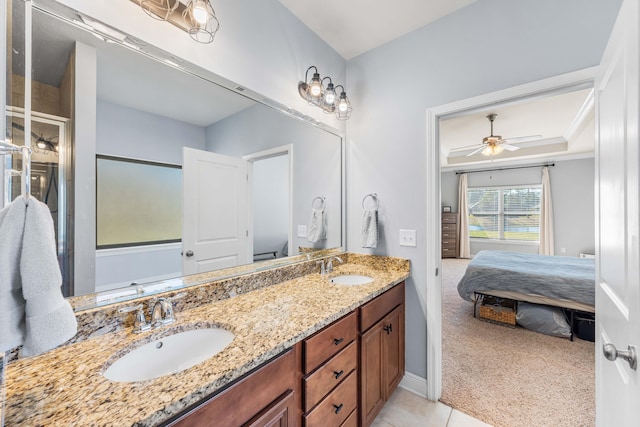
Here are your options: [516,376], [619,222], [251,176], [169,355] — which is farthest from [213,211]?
[516,376]

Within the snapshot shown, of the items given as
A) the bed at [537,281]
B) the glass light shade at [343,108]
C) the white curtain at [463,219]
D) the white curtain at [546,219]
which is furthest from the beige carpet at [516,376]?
the white curtain at [463,219]

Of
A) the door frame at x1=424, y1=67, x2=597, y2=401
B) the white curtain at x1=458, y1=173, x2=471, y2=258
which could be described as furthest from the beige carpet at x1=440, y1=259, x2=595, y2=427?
the white curtain at x1=458, y1=173, x2=471, y2=258

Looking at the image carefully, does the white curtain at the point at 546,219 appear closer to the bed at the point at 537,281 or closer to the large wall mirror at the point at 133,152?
the bed at the point at 537,281

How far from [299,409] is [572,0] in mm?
2391

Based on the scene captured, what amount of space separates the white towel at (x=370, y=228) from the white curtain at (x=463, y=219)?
5828mm

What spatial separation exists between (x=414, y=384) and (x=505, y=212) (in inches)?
241

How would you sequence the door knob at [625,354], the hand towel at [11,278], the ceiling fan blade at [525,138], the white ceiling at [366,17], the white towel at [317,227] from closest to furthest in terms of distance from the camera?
1. the hand towel at [11,278]
2. the door knob at [625,354]
3. the white ceiling at [366,17]
4. the white towel at [317,227]
5. the ceiling fan blade at [525,138]

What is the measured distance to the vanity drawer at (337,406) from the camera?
110 cm

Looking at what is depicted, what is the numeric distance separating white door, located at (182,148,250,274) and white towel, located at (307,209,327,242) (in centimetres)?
59

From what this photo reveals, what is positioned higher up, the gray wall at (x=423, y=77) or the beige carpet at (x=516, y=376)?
the gray wall at (x=423, y=77)

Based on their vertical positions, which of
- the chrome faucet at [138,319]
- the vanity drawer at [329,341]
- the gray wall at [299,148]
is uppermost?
the gray wall at [299,148]

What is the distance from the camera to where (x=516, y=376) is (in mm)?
2100

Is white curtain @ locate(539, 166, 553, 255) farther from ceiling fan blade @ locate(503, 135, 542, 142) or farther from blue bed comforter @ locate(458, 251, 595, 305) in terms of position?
blue bed comforter @ locate(458, 251, 595, 305)

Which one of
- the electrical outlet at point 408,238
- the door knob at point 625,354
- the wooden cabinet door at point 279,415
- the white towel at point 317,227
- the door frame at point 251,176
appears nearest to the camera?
the door knob at point 625,354
